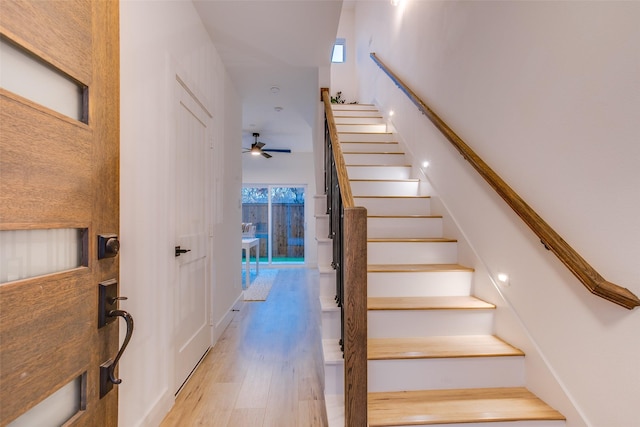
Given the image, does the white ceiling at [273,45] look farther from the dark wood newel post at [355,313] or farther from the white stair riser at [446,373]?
the white stair riser at [446,373]

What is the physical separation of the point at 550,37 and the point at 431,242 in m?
1.38

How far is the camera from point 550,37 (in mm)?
1458

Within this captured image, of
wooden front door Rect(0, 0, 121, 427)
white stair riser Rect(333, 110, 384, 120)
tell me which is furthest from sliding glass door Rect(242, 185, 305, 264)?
wooden front door Rect(0, 0, 121, 427)

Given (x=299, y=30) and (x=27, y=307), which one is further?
(x=299, y=30)

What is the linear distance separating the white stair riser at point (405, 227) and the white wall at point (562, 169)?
0.28m

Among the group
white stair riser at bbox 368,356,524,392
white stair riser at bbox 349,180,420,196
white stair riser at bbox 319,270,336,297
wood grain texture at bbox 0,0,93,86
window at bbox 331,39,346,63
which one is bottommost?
white stair riser at bbox 368,356,524,392

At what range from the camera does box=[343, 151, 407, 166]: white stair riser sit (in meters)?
3.29

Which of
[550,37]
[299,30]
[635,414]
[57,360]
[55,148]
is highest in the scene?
[299,30]

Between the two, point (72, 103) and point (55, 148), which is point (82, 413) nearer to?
point (55, 148)

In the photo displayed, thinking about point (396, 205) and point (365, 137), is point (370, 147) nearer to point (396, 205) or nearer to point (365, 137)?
point (365, 137)

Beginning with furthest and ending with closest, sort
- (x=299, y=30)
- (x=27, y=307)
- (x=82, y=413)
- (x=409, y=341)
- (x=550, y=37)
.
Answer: (x=299, y=30) → (x=409, y=341) → (x=550, y=37) → (x=82, y=413) → (x=27, y=307)

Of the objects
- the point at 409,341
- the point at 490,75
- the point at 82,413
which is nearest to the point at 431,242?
the point at 409,341

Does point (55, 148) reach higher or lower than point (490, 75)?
lower

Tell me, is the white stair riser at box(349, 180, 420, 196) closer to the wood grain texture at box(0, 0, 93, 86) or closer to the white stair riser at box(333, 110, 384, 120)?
the white stair riser at box(333, 110, 384, 120)
